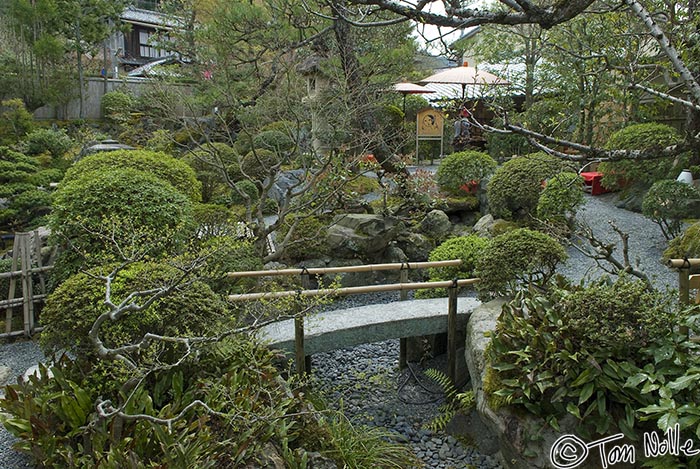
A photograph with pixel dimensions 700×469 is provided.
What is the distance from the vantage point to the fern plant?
449cm

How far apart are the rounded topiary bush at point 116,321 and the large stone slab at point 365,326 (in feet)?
2.74

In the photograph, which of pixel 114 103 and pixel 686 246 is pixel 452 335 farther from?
pixel 114 103

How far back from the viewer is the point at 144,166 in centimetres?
638

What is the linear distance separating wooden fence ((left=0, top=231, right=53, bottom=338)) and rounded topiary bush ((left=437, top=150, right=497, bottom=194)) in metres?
6.11

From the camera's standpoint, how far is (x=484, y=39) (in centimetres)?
1512

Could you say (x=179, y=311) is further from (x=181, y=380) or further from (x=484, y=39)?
(x=484, y=39)

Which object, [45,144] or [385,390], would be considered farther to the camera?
[45,144]

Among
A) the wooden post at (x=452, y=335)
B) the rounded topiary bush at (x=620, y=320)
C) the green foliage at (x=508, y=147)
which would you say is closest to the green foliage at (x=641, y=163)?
the green foliage at (x=508, y=147)

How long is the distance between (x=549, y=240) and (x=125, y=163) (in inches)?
186

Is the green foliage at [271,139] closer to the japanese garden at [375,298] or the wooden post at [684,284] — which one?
the japanese garden at [375,298]

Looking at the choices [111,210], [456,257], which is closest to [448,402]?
[456,257]

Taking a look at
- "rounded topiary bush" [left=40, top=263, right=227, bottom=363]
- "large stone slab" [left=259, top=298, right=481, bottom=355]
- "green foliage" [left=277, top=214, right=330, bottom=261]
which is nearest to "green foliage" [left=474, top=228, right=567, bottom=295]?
"large stone slab" [left=259, top=298, right=481, bottom=355]

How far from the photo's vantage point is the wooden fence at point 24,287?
573cm

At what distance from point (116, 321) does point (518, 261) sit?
10.5 feet
